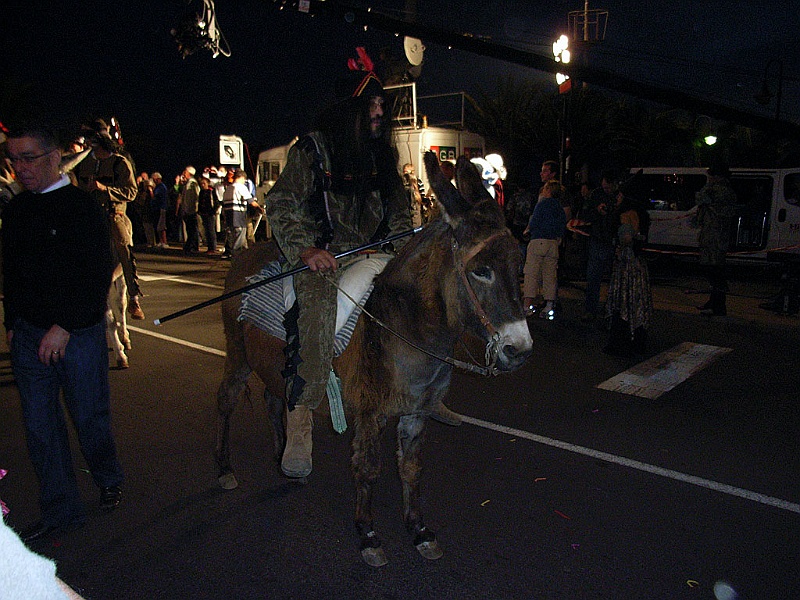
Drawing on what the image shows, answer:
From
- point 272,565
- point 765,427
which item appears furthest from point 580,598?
point 765,427

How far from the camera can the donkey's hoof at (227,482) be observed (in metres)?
4.28

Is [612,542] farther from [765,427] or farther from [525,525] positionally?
[765,427]

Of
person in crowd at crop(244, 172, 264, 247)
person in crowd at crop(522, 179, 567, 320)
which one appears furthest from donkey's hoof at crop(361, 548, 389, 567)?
person in crowd at crop(244, 172, 264, 247)

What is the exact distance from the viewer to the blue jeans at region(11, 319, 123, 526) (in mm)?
3533

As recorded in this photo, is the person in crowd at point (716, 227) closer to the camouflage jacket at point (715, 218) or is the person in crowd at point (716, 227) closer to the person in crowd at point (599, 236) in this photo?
the camouflage jacket at point (715, 218)

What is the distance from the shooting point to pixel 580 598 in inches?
122

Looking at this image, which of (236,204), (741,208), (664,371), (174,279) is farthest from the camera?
(236,204)

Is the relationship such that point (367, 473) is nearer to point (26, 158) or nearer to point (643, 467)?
point (643, 467)

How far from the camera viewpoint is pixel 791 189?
48.9ft

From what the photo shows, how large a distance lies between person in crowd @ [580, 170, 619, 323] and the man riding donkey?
6.65 meters

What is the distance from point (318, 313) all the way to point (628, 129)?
3413cm

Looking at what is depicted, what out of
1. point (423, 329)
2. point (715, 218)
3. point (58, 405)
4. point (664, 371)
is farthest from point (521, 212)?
point (58, 405)

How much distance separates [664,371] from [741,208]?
9.83 metres

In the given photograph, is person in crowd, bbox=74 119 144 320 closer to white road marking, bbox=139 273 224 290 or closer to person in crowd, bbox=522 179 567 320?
white road marking, bbox=139 273 224 290
